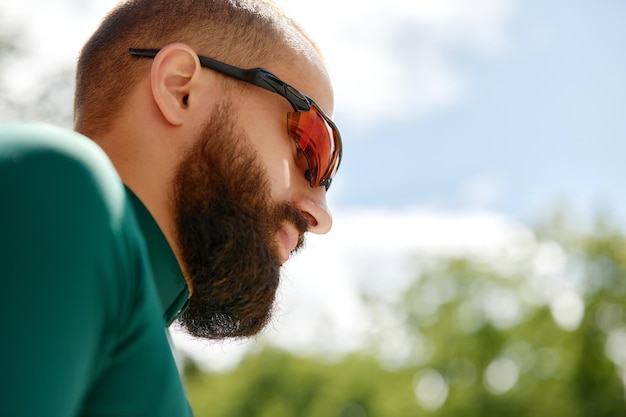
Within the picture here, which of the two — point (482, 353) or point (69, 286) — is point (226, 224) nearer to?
point (69, 286)

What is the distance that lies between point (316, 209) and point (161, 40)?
24.2 inches

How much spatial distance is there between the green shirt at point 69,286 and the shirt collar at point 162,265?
0.39 meters

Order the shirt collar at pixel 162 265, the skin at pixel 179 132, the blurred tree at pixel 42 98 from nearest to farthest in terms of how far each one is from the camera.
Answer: the shirt collar at pixel 162 265 < the skin at pixel 179 132 < the blurred tree at pixel 42 98

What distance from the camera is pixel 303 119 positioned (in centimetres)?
214

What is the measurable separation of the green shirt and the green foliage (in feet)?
75.3

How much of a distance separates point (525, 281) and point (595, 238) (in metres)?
2.49

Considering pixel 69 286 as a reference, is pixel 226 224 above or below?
below

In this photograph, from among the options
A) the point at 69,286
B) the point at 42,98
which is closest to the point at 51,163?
the point at 69,286

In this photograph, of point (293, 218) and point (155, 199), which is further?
point (293, 218)

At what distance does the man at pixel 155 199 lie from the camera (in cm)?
100

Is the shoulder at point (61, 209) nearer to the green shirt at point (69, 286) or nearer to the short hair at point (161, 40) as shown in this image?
the green shirt at point (69, 286)

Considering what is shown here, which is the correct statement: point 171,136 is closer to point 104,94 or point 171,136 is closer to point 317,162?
point 104,94

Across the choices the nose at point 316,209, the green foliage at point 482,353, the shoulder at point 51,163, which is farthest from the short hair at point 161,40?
the green foliage at point 482,353

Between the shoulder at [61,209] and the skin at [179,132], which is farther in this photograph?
the skin at [179,132]
